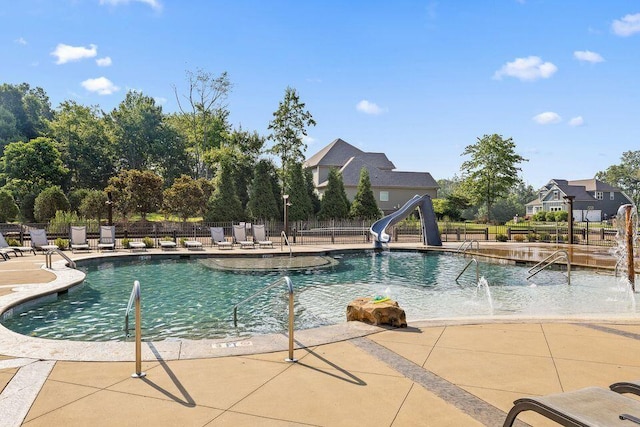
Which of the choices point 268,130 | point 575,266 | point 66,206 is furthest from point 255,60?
point 575,266

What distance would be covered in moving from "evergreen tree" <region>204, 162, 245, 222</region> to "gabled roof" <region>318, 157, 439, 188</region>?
13.3m

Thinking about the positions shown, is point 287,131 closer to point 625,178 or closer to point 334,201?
point 334,201

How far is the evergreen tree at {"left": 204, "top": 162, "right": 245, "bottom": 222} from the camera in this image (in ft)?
110

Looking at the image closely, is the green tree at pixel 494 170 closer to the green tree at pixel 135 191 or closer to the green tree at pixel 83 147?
the green tree at pixel 135 191

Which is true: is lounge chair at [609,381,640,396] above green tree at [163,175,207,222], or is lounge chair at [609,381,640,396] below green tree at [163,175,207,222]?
below

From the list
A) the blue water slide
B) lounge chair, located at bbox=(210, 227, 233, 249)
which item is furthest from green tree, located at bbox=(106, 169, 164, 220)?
the blue water slide

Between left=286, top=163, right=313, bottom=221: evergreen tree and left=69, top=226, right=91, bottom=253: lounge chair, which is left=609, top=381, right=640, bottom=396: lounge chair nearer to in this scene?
left=69, top=226, right=91, bottom=253: lounge chair

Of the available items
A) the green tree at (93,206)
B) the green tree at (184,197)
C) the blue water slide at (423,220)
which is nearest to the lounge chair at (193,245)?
the blue water slide at (423,220)

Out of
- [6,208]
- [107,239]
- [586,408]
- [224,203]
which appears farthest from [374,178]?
[586,408]

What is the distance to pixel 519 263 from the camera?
17000mm

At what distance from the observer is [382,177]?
46.7m

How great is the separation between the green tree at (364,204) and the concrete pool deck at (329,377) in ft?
106

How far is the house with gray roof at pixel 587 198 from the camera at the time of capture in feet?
198

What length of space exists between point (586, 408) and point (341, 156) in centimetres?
4818
